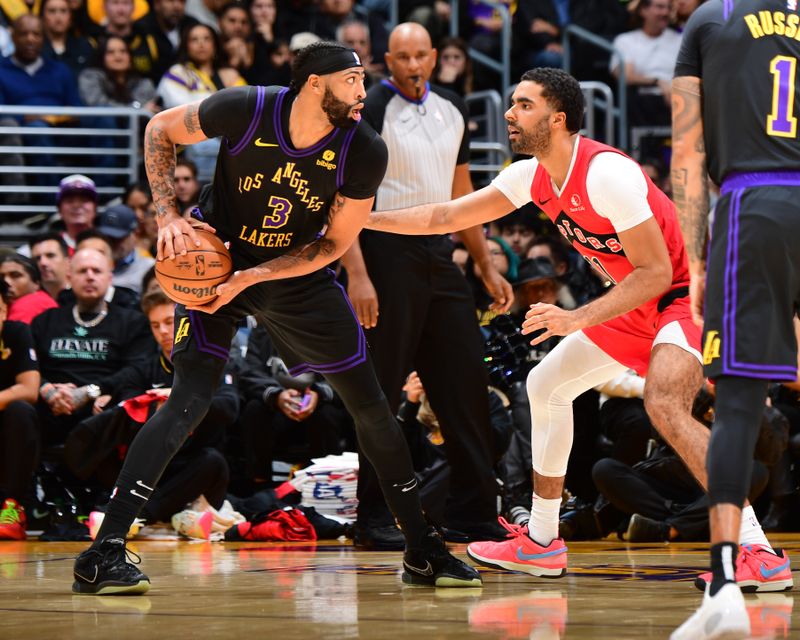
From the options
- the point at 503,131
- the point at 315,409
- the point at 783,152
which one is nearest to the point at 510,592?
the point at 783,152

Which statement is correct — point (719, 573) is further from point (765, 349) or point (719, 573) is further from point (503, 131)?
point (503, 131)

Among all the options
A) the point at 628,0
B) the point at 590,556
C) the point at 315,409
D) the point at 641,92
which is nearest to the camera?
the point at 590,556

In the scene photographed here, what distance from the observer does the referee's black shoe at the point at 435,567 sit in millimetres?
4414

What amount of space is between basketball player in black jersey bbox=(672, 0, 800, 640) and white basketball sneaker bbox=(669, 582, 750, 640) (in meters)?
0.08

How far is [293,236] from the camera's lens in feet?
15.1

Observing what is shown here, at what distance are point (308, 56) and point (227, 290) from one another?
89 centimetres

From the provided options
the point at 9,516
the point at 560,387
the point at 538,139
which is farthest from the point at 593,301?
the point at 9,516

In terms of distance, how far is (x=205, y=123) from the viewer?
4.46 metres

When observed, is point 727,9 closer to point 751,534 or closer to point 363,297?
point 751,534

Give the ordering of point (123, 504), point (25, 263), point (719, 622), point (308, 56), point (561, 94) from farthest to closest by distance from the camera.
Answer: point (25, 263) < point (561, 94) < point (308, 56) < point (123, 504) < point (719, 622)

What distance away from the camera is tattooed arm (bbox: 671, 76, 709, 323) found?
3494 mm

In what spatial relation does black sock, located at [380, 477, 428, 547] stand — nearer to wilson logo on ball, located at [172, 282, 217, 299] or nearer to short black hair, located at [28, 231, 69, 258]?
wilson logo on ball, located at [172, 282, 217, 299]

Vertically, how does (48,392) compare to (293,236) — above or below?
below

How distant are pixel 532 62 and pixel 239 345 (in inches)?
219
